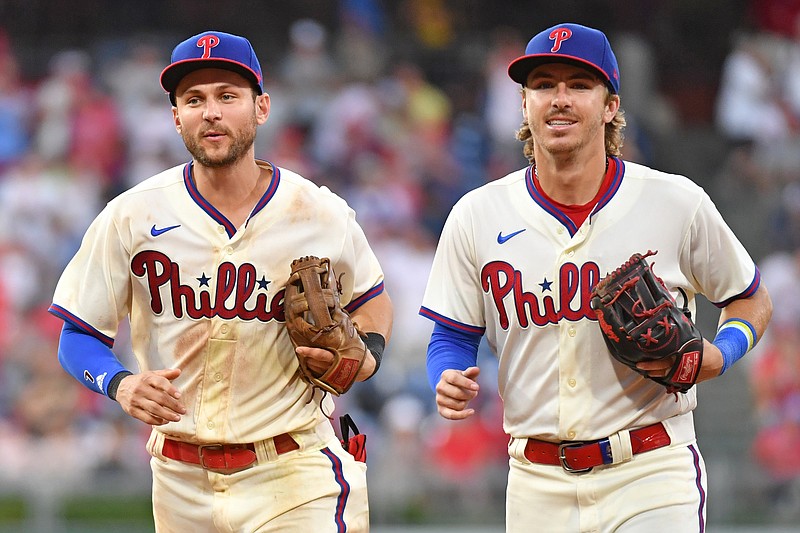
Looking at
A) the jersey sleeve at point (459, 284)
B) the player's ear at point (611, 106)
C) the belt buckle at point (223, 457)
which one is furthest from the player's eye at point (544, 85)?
the belt buckle at point (223, 457)

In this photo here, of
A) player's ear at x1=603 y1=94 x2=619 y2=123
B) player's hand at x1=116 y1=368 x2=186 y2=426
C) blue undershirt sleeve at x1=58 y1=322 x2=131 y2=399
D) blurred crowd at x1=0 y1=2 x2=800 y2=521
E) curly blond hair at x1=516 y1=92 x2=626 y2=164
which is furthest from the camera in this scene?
blurred crowd at x1=0 y1=2 x2=800 y2=521

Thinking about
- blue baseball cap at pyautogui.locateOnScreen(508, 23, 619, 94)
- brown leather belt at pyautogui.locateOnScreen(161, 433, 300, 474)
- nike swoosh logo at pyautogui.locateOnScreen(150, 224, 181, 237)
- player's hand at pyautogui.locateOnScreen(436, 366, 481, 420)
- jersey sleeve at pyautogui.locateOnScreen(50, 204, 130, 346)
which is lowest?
brown leather belt at pyautogui.locateOnScreen(161, 433, 300, 474)

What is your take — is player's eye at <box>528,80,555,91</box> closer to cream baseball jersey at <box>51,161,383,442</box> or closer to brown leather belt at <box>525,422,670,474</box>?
cream baseball jersey at <box>51,161,383,442</box>

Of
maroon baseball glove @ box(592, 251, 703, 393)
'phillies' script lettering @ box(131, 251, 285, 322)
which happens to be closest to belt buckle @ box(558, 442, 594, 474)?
maroon baseball glove @ box(592, 251, 703, 393)

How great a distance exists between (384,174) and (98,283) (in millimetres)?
6952

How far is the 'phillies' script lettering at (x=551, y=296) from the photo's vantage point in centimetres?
452

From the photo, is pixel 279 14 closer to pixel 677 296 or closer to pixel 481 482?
pixel 481 482

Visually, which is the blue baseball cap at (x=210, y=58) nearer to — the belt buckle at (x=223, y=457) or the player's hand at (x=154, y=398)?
the player's hand at (x=154, y=398)

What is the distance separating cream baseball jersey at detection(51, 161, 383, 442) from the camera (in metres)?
4.64

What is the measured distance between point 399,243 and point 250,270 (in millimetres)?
6206

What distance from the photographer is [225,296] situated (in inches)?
183

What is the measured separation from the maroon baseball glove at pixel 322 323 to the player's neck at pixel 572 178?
80cm

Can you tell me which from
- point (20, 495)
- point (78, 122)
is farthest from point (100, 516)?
point (78, 122)

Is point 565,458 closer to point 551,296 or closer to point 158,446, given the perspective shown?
point 551,296
